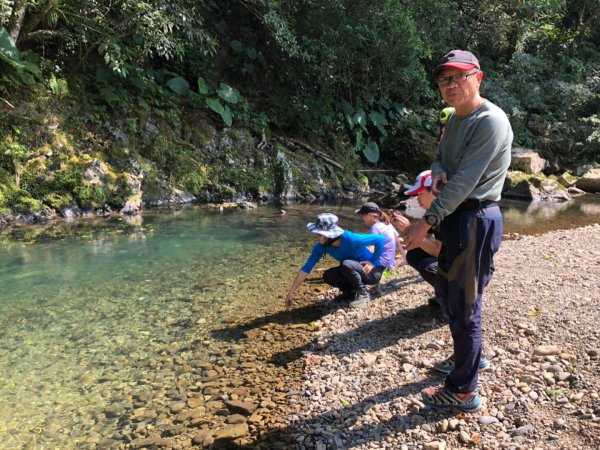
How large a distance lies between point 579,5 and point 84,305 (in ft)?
97.9

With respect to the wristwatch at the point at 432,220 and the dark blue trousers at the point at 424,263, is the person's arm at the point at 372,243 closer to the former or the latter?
the dark blue trousers at the point at 424,263

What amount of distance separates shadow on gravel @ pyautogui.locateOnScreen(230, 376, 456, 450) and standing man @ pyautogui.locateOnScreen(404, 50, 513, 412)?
263 mm

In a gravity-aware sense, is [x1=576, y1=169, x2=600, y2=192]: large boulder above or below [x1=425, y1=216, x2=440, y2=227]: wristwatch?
below

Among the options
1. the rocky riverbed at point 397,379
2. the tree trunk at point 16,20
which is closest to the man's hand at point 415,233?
the rocky riverbed at point 397,379

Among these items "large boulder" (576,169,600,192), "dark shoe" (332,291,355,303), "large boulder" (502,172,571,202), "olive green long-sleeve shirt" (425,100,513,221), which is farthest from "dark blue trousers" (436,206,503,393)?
"large boulder" (576,169,600,192)

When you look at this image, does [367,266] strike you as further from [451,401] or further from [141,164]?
[141,164]

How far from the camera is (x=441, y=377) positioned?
3443 millimetres

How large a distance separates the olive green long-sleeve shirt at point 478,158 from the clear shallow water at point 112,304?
8.90 feet

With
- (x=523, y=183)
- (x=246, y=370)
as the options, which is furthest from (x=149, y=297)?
(x=523, y=183)

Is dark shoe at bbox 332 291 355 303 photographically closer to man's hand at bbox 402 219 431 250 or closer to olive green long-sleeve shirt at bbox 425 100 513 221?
man's hand at bbox 402 219 431 250

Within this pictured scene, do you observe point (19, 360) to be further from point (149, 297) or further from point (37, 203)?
point (37, 203)

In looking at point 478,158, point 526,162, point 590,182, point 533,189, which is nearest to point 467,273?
point 478,158

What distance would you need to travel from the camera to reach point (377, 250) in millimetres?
5266

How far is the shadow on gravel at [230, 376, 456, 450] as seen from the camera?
2.93 m
